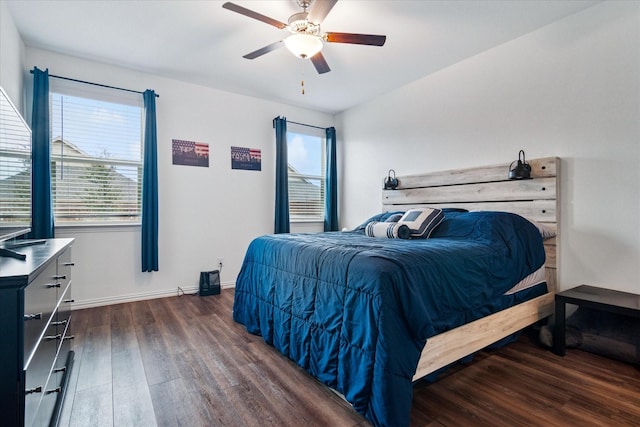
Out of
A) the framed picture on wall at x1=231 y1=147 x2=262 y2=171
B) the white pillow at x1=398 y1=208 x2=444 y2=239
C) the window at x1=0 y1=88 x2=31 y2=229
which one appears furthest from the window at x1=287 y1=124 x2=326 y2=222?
the window at x1=0 y1=88 x2=31 y2=229

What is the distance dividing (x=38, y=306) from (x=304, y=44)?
7.19ft

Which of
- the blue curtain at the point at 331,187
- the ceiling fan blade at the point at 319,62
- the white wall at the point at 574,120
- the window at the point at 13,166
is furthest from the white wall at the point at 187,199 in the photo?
the white wall at the point at 574,120

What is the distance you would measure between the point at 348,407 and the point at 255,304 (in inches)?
46.9

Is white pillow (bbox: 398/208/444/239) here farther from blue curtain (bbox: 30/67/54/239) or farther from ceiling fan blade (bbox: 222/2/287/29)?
blue curtain (bbox: 30/67/54/239)

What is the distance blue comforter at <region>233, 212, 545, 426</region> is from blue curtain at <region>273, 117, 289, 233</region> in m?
A: 1.73

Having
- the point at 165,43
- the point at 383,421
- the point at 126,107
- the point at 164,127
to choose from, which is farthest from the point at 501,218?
the point at 126,107

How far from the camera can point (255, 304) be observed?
2553 mm

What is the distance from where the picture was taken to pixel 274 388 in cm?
179

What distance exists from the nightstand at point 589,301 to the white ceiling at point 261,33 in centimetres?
225

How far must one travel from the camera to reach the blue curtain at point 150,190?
343cm

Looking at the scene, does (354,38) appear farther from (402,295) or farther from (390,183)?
(390,183)

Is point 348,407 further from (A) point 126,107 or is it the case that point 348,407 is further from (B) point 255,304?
(A) point 126,107

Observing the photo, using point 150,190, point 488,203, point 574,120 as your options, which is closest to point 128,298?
point 150,190

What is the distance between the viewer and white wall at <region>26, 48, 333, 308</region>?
3.27 meters
